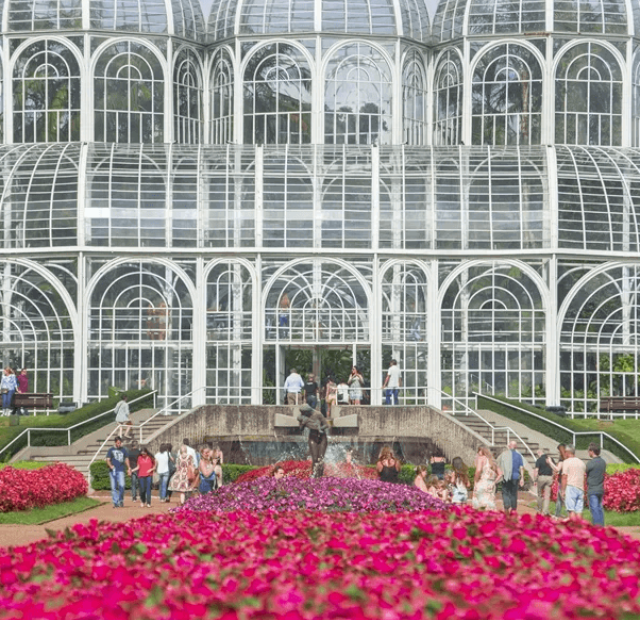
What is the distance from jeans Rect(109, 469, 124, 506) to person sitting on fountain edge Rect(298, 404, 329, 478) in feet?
12.5

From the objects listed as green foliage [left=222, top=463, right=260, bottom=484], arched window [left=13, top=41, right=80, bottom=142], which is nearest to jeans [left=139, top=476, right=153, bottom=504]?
green foliage [left=222, top=463, right=260, bottom=484]

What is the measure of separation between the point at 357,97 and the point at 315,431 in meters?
23.8

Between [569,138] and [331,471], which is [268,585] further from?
[569,138]

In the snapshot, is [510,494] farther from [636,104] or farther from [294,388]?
[636,104]

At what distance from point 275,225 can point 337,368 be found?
162 inches

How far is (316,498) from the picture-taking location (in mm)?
21188

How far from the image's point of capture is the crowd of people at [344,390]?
39906mm

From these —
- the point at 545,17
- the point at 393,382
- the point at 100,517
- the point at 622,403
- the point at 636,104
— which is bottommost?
the point at 100,517

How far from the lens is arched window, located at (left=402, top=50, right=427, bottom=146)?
50.0 meters

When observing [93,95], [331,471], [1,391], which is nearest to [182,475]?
[331,471]

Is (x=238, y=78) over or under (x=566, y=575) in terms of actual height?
over

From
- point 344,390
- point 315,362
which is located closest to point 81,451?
point 344,390

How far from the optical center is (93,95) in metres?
48.5

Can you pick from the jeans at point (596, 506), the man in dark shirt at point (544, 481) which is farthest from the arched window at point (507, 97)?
the jeans at point (596, 506)
